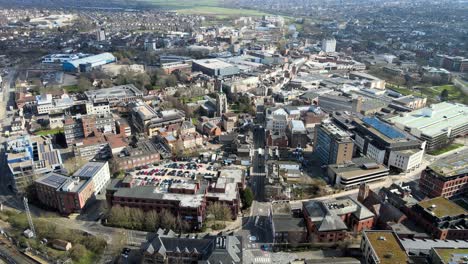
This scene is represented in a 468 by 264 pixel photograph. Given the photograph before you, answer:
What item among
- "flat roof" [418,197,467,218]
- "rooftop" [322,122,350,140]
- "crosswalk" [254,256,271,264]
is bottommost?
"crosswalk" [254,256,271,264]

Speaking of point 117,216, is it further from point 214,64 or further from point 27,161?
point 214,64

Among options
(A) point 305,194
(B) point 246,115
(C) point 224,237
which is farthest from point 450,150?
(C) point 224,237

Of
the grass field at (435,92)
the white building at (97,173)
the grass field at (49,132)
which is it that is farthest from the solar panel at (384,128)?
the grass field at (49,132)

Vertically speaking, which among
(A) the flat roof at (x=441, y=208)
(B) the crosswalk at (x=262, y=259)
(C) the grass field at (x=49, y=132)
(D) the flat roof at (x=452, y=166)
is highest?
(D) the flat roof at (x=452, y=166)

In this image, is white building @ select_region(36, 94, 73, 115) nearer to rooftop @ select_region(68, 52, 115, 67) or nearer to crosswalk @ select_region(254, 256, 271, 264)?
rooftop @ select_region(68, 52, 115, 67)

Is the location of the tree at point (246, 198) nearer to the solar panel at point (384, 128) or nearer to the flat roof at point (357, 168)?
the flat roof at point (357, 168)

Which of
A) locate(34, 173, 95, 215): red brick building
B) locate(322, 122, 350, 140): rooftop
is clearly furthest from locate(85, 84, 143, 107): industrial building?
locate(322, 122, 350, 140): rooftop
